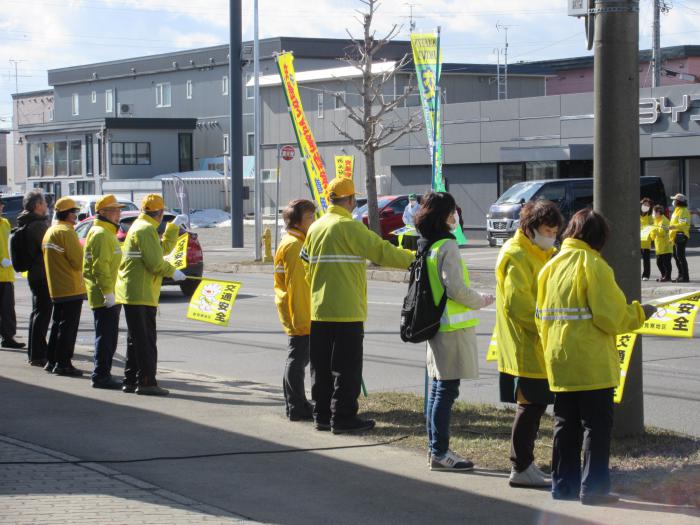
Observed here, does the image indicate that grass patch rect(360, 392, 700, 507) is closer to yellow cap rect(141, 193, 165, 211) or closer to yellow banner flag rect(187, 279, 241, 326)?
yellow banner flag rect(187, 279, 241, 326)

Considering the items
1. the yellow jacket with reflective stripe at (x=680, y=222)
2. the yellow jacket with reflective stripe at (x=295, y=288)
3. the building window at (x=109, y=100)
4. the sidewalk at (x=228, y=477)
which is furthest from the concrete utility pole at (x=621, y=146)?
the building window at (x=109, y=100)

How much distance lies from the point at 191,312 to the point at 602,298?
20.0 feet

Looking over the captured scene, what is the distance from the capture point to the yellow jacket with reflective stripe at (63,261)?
11.4 m

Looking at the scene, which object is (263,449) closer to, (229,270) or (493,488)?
(493,488)

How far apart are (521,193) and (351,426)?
2423cm

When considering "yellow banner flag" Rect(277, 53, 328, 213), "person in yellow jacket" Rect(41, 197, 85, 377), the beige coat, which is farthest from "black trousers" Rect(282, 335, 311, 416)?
"yellow banner flag" Rect(277, 53, 328, 213)

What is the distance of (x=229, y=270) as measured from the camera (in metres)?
27.9

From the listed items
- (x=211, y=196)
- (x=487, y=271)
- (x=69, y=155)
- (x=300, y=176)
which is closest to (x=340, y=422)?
(x=487, y=271)

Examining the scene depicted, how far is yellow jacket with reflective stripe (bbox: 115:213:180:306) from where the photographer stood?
10.0m

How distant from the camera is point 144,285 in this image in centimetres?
1007

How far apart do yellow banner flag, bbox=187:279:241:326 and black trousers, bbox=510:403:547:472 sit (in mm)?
4968

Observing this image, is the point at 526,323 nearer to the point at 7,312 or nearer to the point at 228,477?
the point at 228,477

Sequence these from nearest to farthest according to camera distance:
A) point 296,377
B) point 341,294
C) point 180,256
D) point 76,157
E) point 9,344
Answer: point 341,294, point 296,377, point 9,344, point 180,256, point 76,157

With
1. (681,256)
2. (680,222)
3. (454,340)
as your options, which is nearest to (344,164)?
(680,222)
